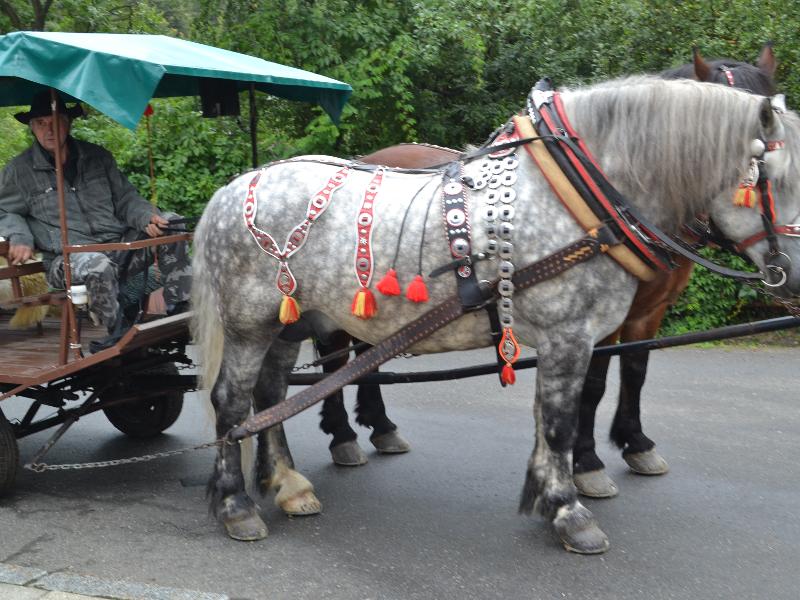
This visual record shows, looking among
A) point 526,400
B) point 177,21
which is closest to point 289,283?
point 526,400

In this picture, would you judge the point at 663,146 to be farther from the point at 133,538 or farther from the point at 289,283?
the point at 133,538

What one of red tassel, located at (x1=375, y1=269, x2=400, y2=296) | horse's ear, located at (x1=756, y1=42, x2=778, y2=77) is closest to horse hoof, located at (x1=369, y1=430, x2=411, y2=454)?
red tassel, located at (x1=375, y1=269, x2=400, y2=296)

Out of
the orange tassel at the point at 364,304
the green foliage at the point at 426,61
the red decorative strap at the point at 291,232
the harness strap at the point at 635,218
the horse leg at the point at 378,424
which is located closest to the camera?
the harness strap at the point at 635,218

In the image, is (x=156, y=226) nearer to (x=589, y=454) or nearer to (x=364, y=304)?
(x=364, y=304)

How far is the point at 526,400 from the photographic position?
5957 millimetres

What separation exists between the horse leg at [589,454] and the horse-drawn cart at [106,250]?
1948mm

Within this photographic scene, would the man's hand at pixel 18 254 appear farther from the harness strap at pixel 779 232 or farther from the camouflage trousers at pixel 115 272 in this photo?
the harness strap at pixel 779 232

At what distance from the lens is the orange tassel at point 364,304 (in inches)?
139

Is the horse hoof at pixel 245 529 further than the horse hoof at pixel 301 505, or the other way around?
the horse hoof at pixel 301 505

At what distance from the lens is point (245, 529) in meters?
3.85

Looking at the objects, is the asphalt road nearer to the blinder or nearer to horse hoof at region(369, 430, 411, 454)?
horse hoof at region(369, 430, 411, 454)

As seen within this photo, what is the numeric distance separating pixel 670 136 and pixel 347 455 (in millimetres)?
2434

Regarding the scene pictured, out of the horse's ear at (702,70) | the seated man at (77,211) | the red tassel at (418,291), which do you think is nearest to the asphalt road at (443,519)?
the seated man at (77,211)

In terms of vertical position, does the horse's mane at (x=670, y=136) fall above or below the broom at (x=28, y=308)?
above
